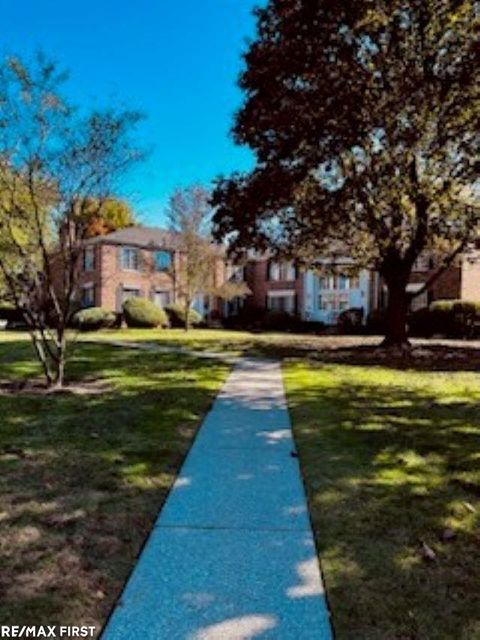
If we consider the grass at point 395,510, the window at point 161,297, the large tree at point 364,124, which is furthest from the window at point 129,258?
the grass at point 395,510

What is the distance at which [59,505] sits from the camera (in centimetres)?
545

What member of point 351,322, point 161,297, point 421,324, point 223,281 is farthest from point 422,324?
point 161,297

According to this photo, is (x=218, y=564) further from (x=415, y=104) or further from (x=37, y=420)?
(x=415, y=104)

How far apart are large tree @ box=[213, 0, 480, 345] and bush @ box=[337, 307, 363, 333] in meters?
14.6

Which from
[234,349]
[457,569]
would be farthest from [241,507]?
→ [234,349]

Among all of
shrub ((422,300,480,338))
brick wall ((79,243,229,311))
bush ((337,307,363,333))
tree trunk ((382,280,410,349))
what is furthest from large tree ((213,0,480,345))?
brick wall ((79,243,229,311))

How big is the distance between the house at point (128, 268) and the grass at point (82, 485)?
3135cm

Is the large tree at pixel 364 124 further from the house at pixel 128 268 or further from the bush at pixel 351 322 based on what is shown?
the house at pixel 128 268

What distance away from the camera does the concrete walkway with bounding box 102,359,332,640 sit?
11.8 ft

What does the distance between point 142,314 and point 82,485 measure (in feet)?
109

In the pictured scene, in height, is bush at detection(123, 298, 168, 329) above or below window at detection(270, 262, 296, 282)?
below

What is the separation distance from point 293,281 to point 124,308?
44.2ft

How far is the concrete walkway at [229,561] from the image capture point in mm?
3588

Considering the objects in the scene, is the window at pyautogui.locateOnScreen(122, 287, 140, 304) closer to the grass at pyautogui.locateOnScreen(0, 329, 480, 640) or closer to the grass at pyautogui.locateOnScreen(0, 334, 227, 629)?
the grass at pyautogui.locateOnScreen(0, 334, 227, 629)
